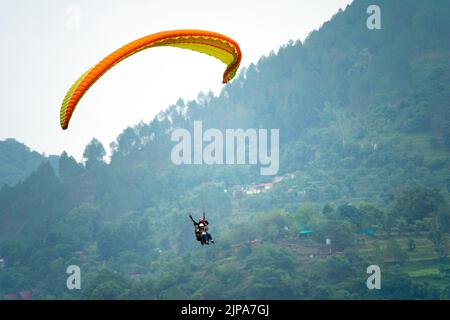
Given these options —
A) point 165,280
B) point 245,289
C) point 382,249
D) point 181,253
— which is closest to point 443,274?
point 382,249

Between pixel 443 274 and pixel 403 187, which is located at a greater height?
pixel 403 187

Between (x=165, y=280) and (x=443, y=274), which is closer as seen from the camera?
Answer: (x=443, y=274)

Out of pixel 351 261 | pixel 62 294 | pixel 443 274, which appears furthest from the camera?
pixel 62 294

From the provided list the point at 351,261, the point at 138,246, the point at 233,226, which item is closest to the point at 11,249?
the point at 138,246

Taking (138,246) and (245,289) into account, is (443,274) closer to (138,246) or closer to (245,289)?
(245,289)

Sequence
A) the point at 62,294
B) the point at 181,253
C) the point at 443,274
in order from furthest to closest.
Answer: the point at 181,253, the point at 62,294, the point at 443,274

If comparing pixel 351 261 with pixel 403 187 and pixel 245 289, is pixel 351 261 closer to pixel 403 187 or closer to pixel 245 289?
pixel 245 289
